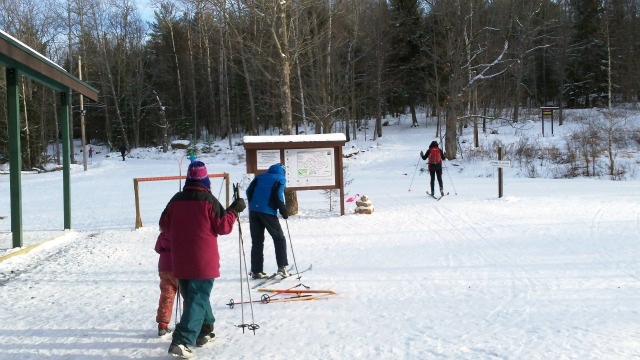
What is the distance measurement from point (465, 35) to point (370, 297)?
83.8 feet

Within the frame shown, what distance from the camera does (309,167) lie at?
12703mm

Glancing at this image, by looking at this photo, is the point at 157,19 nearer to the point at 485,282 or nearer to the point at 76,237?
the point at 76,237

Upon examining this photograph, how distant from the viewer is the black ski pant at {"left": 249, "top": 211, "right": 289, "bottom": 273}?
720cm

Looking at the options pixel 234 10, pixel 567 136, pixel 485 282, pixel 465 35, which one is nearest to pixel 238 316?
pixel 485 282

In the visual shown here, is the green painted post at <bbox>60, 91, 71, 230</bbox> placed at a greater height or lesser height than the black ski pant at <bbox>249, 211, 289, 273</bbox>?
greater

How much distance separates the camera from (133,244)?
413 inches

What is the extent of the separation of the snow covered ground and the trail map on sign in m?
0.92

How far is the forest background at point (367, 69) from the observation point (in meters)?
30.0

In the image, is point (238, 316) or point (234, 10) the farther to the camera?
point (234, 10)

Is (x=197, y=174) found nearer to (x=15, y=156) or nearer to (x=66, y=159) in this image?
(x=15, y=156)

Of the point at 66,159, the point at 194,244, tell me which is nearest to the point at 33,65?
the point at 66,159

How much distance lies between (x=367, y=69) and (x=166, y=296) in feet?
125

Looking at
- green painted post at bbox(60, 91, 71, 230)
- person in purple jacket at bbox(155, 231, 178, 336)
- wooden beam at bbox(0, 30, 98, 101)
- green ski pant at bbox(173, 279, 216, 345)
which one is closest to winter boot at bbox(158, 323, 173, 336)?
person in purple jacket at bbox(155, 231, 178, 336)

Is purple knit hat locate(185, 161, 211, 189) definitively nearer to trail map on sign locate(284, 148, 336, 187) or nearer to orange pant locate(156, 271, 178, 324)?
orange pant locate(156, 271, 178, 324)
